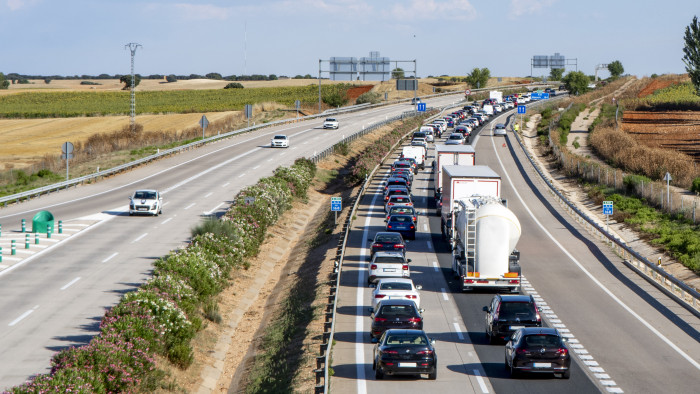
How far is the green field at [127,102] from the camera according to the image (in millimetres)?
147875

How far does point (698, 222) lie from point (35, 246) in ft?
110

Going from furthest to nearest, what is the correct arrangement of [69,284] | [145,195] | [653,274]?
1. [145,195]
2. [653,274]
3. [69,284]

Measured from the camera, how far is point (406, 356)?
856 inches

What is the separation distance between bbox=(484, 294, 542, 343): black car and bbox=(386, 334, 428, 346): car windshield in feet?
14.0

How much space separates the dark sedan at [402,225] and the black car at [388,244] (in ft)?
19.3

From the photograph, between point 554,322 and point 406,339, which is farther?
point 554,322

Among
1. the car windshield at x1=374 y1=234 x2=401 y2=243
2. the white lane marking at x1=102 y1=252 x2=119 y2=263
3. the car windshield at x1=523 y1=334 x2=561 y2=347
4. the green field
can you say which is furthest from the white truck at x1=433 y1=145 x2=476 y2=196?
the green field

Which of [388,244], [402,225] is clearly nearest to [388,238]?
[388,244]

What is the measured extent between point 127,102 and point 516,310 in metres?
158

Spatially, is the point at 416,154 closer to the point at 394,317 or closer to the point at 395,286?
the point at 395,286

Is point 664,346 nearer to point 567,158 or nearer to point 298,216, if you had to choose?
point 298,216

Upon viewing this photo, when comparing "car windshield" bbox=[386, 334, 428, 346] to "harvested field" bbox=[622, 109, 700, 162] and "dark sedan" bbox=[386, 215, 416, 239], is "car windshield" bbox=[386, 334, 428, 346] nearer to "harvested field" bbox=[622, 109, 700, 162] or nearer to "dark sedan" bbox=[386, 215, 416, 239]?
"dark sedan" bbox=[386, 215, 416, 239]

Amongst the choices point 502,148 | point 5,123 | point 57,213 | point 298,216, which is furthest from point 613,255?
point 5,123

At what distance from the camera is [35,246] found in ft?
138
